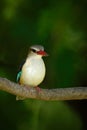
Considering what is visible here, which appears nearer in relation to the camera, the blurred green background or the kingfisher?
the kingfisher

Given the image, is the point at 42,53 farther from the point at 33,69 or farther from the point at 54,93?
the point at 54,93

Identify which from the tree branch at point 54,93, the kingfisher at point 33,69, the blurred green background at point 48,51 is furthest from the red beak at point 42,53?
the blurred green background at point 48,51

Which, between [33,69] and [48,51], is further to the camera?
[48,51]

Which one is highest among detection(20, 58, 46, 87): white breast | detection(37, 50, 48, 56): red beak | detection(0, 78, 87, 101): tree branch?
detection(37, 50, 48, 56): red beak

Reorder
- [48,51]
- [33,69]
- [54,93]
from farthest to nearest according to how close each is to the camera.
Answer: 1. [48,51]
2. [33,69]
3. [54,93]

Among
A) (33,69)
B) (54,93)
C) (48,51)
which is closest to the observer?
(54,93)

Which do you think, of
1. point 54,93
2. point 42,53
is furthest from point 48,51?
point 54,93

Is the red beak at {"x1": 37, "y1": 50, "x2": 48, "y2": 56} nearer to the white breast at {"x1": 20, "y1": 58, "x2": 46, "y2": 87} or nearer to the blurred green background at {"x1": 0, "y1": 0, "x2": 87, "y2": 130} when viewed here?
the white breast at {"x1": 20, "y1": 58, "x2": 46, "y2": 87}

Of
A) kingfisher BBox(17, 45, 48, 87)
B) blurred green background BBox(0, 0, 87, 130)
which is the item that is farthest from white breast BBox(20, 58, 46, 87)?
blurred green background BBox(0, 0, 87, 130)
